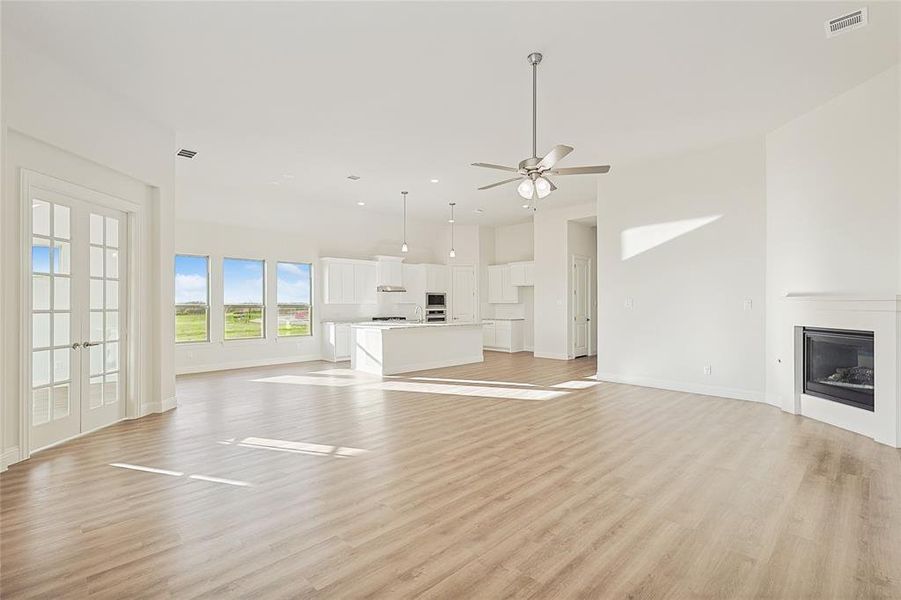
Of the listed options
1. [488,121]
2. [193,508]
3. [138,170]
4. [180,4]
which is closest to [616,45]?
A: [488,121]

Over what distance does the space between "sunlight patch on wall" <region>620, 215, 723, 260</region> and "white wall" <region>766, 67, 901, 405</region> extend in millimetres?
882

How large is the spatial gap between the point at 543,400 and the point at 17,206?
5.46 meters

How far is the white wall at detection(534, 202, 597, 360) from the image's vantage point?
1012 centimetres

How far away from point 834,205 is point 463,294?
326 inches

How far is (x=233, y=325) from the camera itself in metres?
9.09

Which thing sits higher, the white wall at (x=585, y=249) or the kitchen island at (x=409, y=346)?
the white wall at (x=585, y=249)

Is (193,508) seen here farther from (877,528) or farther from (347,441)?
(877,528)

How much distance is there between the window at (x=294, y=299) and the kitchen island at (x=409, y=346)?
6.20ft

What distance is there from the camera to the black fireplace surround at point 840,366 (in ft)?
14.7

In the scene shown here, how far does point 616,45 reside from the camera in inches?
147

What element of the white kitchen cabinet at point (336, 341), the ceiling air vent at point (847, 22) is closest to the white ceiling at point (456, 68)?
the ceiling air vent at point (847, 22)

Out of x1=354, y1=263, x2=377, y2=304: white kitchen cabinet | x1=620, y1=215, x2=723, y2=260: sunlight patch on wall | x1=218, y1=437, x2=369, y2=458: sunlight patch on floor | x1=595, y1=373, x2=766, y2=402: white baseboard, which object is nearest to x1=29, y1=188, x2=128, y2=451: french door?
x1=218, y1=437, x2=369, y2=458: sunlight patch on floor

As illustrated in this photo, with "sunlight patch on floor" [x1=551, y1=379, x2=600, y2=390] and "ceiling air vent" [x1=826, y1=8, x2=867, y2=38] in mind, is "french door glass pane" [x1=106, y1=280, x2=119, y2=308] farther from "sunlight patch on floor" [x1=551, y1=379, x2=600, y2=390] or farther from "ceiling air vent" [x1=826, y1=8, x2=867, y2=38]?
"ceiling air vent" [x1=826, y1=8, x2=867, y2=38]

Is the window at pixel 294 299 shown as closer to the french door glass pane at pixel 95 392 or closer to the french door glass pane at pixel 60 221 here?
the french door glass pane at pixel 95 392
